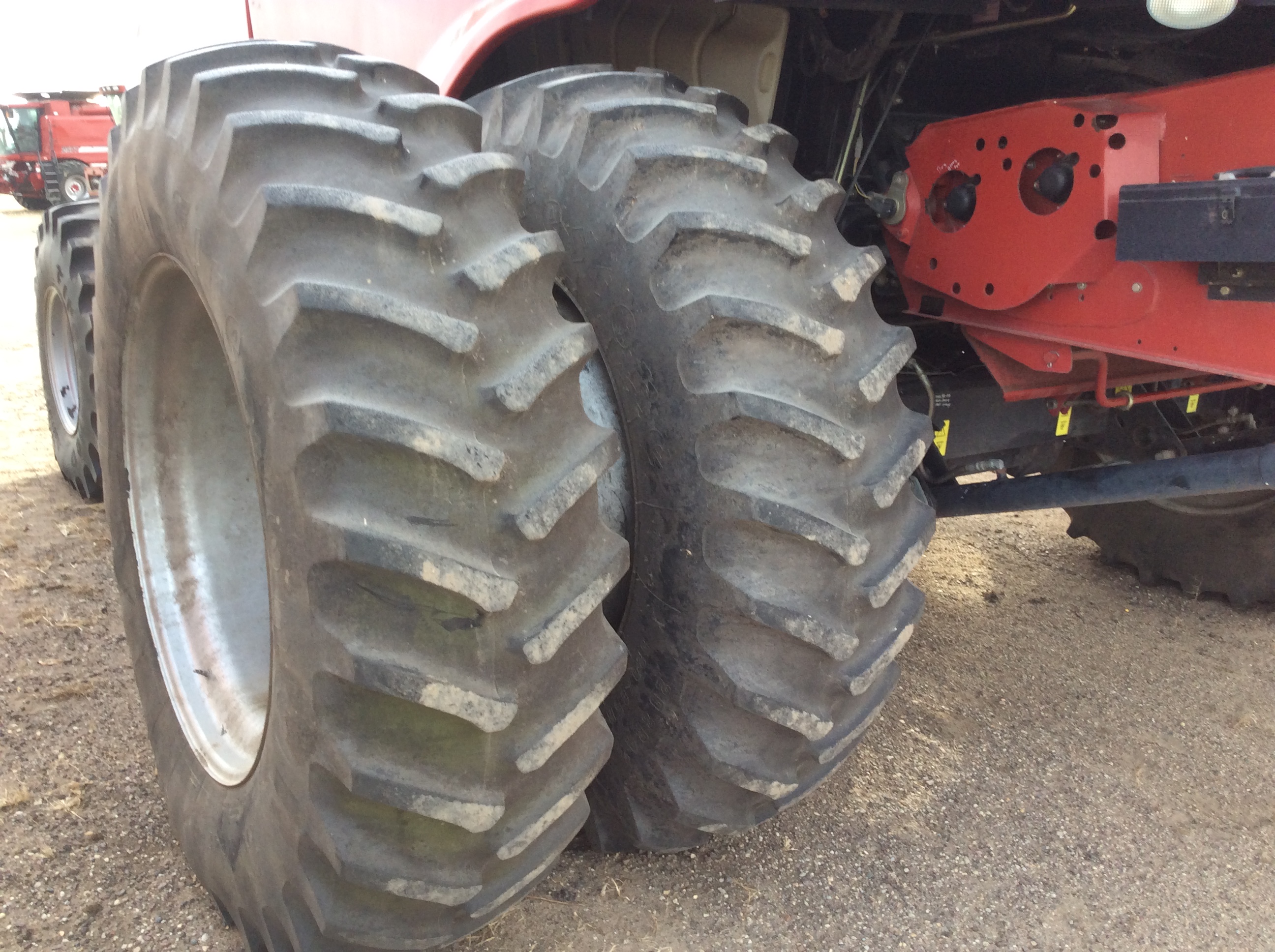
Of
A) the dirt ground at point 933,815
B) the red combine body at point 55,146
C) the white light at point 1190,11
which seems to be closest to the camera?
the white light at point 1190,11

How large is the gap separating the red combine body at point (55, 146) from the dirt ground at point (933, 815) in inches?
866

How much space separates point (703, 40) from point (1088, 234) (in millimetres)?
837

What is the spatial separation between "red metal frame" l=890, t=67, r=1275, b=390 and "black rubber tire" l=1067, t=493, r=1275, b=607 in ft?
4.33

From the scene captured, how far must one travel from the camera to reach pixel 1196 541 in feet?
10.4

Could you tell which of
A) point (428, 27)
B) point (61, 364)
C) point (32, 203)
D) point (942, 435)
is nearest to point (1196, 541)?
point (942, 435)

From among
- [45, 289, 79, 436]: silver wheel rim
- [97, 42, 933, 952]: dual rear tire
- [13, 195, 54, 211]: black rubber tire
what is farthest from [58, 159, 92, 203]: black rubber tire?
[97, 42, 933, 952]: dual rear tire

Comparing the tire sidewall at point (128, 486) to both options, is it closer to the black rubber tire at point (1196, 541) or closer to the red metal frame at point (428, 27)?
the red metal frame at point (428, 27)

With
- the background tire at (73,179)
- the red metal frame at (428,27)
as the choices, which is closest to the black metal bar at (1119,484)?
the red metal frame at (428,27)

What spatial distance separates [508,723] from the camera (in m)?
1.22

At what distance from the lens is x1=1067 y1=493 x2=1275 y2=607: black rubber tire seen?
2988 millimetres

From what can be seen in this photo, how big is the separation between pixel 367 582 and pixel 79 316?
10.0 feet

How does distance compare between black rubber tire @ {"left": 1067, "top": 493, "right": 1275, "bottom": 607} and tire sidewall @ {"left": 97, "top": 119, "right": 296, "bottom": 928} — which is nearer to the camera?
tire sidewall @ {"left": 97, "top": 119, "right": 296, "bottom": 928}

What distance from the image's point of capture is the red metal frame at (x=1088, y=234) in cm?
150

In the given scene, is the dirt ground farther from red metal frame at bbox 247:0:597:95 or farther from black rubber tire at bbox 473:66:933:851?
red metal frame at bbox 247:0:597:95
